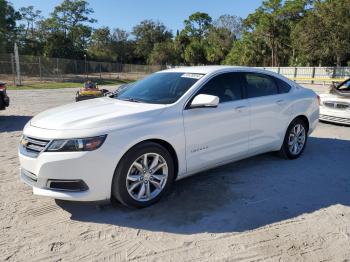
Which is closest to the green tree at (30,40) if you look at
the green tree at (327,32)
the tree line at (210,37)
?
the tree line at (210,37)

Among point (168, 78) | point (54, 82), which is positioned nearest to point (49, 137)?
point (168, 78)

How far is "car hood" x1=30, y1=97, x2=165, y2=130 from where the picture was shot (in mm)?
3980

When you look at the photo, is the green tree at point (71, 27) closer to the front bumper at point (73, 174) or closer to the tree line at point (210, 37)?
the tree line at point (210, 37)

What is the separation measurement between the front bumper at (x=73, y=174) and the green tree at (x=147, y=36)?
84052 mm

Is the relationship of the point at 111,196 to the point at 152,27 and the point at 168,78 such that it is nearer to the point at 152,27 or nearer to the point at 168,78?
the point at 168,78

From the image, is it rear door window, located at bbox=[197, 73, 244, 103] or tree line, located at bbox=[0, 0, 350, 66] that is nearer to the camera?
rear door window, located at bbox=[197, 73, 244, 103]

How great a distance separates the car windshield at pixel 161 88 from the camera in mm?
4767

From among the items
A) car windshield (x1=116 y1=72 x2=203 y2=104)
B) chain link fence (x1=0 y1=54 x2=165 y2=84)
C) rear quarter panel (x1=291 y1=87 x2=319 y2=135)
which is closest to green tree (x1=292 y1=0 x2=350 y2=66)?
chain link fence (x1=0 y1=54 x2=165 y2=84)

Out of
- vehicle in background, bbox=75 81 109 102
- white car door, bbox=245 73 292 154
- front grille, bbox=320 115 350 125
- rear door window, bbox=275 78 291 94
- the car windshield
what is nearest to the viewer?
the car windshield

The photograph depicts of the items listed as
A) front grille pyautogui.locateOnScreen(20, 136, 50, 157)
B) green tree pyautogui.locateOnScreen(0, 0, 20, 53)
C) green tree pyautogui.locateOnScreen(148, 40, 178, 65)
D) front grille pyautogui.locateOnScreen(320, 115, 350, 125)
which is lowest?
front grille pyautogui.locateOnScreen(320, 115, 350, 125)

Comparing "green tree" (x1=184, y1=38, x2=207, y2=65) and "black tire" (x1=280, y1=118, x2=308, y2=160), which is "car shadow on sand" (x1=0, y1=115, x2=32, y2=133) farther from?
"green tree" (x1=184, y1=38, x2=207, y2=65)

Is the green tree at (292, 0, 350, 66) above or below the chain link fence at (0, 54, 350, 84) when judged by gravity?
above

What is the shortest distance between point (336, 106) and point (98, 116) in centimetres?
756

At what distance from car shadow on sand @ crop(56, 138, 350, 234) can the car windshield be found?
1.22m
